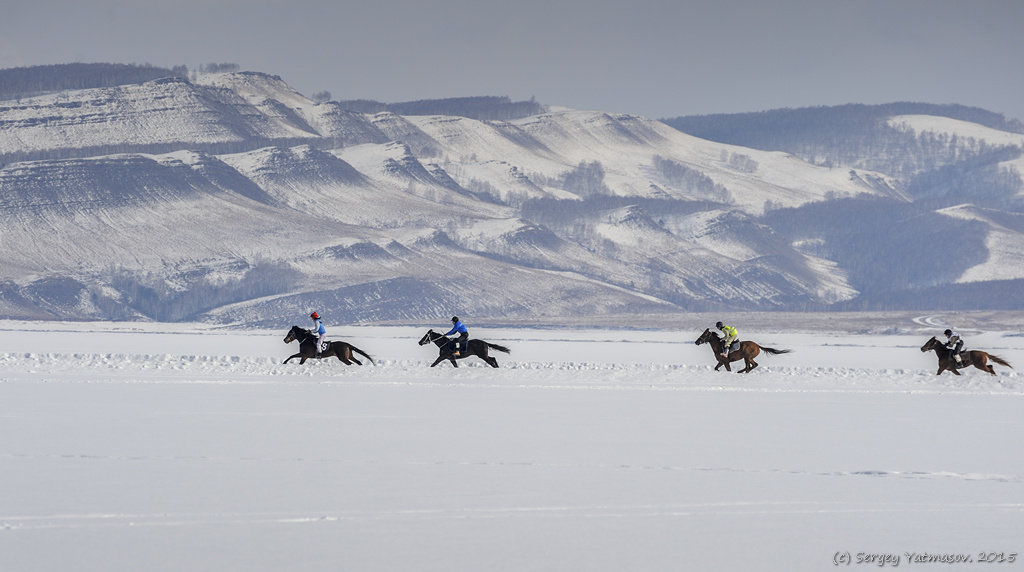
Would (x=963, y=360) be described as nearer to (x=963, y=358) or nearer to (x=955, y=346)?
(x=963, y=358)

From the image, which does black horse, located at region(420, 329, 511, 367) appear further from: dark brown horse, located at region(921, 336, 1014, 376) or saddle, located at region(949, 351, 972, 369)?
saddle, located at region(949, 351, 972, 369)

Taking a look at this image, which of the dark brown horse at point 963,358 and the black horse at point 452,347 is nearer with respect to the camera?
the dark brown horse at point 963,358

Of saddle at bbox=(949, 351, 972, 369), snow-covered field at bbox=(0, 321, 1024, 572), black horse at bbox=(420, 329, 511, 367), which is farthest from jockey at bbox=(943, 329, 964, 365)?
black horse at bbox=(420, 329, 511, 367)

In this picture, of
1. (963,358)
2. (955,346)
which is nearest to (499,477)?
(963,358)

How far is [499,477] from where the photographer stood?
1823 cm

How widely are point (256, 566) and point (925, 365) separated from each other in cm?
4384

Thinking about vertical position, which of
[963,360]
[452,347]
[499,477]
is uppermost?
[452,347]

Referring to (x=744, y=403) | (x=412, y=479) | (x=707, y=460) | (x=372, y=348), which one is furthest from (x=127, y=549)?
(x=372, y=348)

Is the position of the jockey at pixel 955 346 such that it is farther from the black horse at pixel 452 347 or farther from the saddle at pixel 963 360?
→ the black horse at pixel 452 347

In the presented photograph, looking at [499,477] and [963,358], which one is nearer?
[499,477]

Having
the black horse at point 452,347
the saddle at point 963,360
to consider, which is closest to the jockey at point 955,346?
the saddle at point 963,360

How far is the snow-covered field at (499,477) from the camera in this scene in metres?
13.6

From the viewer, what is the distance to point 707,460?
66.3ft

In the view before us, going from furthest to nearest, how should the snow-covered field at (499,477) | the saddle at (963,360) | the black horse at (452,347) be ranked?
the black horse at (452,347), the saddle at (963,360), the snow-covered field at (499,477)
